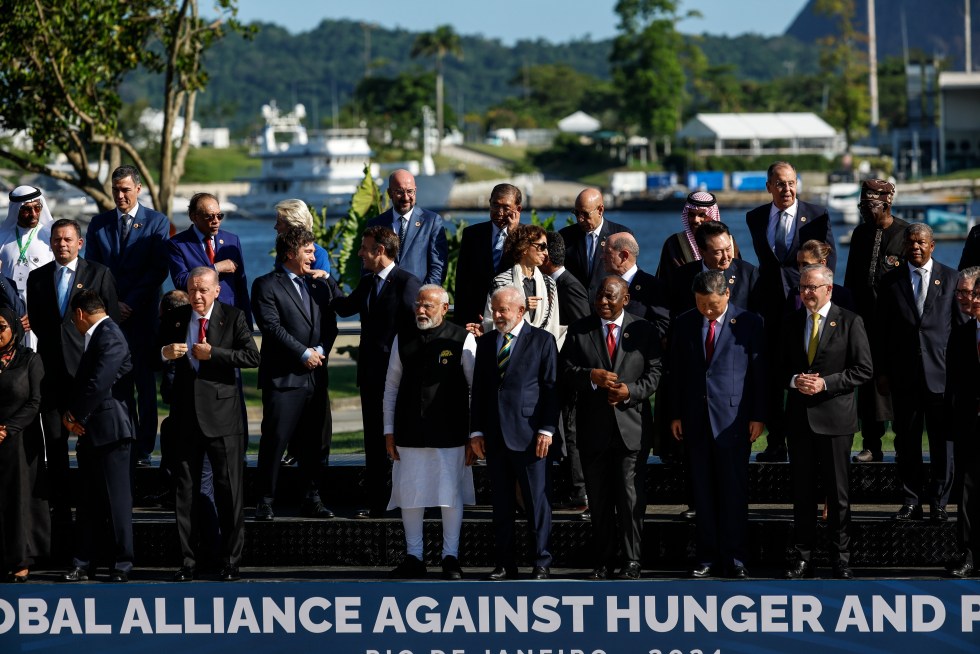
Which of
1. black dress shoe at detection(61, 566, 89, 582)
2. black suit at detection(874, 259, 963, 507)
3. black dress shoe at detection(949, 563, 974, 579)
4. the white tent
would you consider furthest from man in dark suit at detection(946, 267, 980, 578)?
the white tent

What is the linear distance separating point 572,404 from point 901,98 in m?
131

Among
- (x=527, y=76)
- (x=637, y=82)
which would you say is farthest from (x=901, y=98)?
(x=527, y=76)

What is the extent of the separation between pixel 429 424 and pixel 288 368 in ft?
3.53

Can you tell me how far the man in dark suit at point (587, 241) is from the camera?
333 inches

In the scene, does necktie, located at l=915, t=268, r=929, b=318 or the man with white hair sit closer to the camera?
the man with white hair

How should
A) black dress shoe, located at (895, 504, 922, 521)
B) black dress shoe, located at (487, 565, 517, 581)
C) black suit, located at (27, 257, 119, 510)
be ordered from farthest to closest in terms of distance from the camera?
black dress shoe, located at (895, 504, 922, 521)
black suit, located at (27, 257, 119, 510)
black dress shoe, located at (487, 565, 517, 581)


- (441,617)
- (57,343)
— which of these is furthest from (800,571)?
(57,343)

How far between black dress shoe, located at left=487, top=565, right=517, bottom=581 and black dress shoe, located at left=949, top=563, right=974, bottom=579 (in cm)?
234

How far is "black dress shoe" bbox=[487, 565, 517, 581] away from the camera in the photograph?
743 centimetres

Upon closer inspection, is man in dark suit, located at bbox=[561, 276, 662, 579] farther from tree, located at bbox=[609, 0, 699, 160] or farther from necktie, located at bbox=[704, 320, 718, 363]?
tree, located at bbox=[609, 0, 699, 160]

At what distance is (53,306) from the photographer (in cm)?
812

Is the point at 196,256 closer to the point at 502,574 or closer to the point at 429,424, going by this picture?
the point at 429,424

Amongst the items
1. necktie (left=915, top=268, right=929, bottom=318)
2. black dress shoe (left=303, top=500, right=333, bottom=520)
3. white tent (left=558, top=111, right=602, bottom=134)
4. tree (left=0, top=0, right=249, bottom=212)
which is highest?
white tent (left=558, top=111, right=602, bottom=134)

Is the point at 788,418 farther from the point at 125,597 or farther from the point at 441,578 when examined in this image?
the point at 125,597
